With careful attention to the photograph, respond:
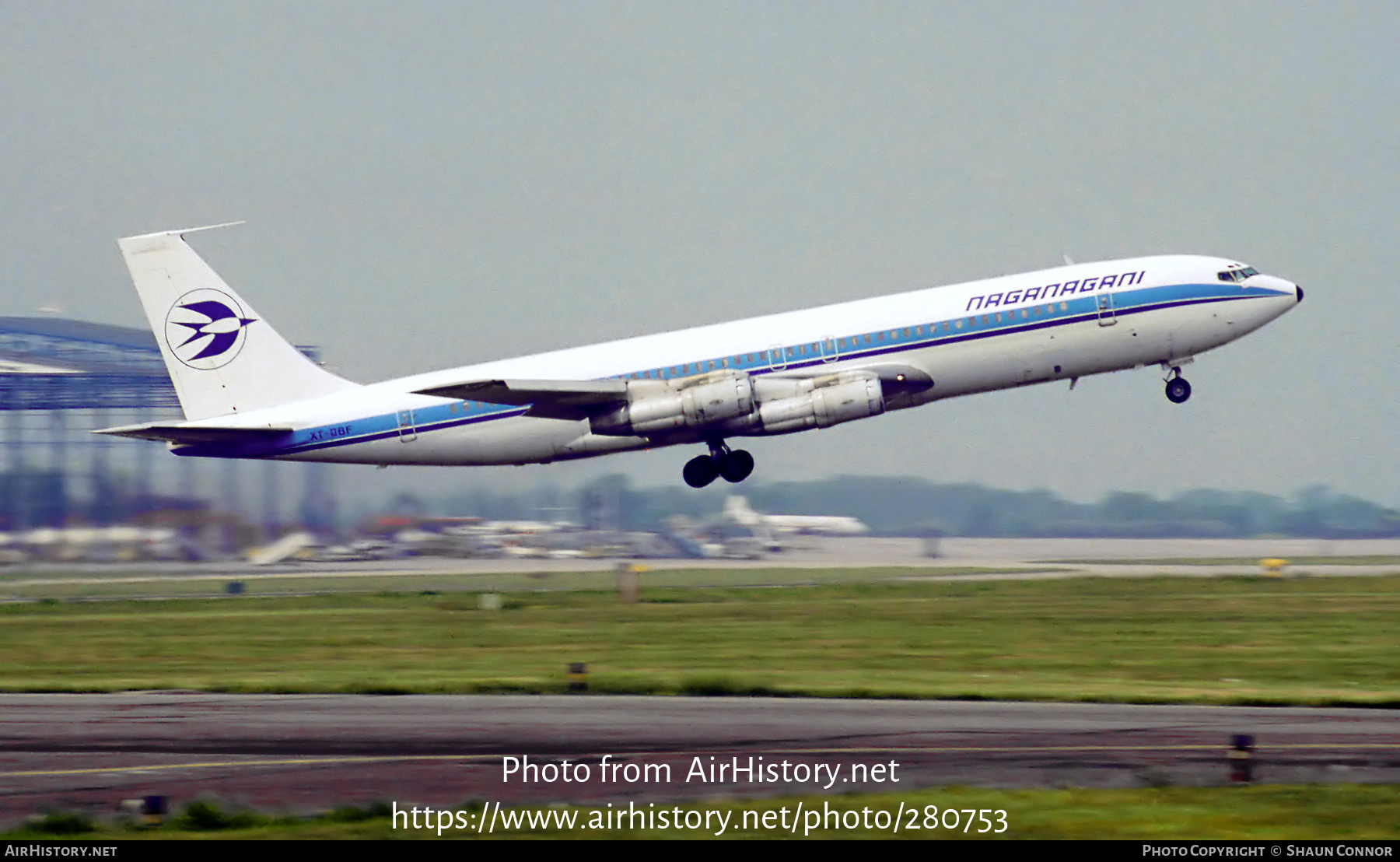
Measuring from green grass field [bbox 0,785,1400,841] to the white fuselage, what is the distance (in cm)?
2331

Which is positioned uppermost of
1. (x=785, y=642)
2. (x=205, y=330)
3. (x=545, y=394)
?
(x=205, y=330)

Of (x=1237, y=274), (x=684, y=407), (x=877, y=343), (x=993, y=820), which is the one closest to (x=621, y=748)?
(x=993, y=820)

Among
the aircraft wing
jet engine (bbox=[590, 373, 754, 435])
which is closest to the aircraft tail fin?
the aircraft wing

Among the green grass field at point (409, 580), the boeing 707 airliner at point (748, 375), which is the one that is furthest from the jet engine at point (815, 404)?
the green grass field at point (409, 580)

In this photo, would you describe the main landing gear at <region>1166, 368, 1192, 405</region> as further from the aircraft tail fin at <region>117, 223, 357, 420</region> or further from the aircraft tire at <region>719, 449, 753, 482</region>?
the aircraft tail fin at <region>117, 223, 357, 420</region>

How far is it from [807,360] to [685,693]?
14.7 metres

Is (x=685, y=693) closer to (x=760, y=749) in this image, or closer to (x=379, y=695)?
(x=379, y=695)

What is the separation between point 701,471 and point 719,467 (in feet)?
1.94

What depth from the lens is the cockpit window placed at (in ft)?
135

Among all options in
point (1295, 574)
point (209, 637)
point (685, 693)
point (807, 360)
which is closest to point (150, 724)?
point (685, 693)

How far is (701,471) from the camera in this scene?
45.2m

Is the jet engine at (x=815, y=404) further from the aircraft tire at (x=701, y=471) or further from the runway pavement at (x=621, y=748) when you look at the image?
the runway pavement at (x=621, y=748)

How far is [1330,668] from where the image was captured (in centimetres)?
3167

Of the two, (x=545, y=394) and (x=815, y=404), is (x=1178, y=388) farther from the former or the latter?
(x=545, y=394)
